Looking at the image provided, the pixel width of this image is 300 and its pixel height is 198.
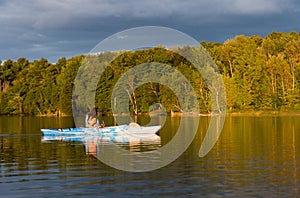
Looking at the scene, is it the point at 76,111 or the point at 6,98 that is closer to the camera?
the point at 76,111

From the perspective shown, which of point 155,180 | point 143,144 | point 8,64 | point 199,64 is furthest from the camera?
point 8,64

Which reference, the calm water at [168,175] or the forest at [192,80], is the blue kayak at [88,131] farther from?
the forest at [192,80]

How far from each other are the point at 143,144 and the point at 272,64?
67.6 metres

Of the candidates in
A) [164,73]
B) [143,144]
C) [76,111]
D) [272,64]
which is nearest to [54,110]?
[76,111]

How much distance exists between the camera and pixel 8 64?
131 meters

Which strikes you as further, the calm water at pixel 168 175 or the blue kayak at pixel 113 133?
the blue kayak at pixel 113 133

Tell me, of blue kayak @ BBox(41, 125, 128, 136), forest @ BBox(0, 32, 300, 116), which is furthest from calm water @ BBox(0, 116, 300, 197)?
forest @ BBox(0, 32, 300, 116)

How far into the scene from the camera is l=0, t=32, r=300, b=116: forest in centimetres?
9412

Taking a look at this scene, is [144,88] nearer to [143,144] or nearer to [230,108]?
[230,108]

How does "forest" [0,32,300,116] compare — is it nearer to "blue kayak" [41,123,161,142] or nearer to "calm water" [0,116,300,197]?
"blue kayak" [41,123,161,142]

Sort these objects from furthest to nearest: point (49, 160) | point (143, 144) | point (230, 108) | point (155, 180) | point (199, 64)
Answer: point (199, 64) → point (230, 108) → point (143, 144) → point (49, 160) → point (155, 180)

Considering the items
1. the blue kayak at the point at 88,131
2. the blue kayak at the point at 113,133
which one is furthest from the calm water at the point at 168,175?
the blue kayak at the point at 88,131

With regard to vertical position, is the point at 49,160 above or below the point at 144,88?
below

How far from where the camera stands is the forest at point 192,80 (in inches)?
3706
